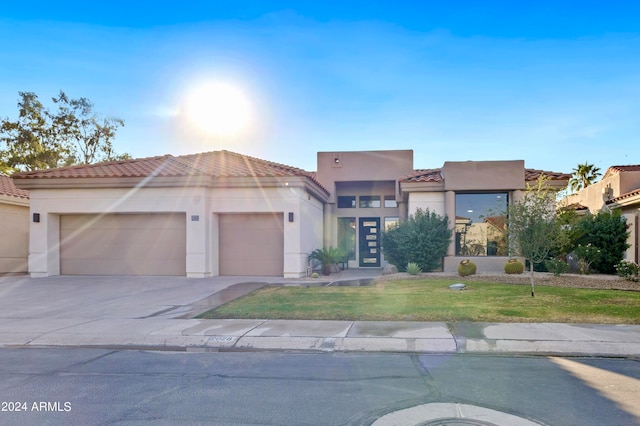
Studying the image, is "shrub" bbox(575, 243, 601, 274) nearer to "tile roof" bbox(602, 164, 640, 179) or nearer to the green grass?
the green grass

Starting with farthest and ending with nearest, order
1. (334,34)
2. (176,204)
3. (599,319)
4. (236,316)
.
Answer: (176,204) < (334,34) < (236,316) < (599,319)

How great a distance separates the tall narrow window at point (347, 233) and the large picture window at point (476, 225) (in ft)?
21.8

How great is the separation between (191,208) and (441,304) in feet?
33.8

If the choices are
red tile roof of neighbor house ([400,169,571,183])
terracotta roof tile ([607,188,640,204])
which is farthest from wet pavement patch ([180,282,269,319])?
terracotta roof tile ([607,188,640,204])

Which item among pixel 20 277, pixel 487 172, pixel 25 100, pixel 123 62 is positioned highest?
pixel 25 100

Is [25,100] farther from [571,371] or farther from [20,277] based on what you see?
[571,371]

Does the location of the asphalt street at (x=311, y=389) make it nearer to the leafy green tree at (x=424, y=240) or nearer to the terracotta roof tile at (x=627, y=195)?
the leafy green tree at (x=424, y=240)

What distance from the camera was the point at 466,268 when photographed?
16969 millimetres

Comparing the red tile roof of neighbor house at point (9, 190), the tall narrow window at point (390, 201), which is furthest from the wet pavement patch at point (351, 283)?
the red tile roof of neighbor house at point (9, 190)

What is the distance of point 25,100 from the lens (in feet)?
113

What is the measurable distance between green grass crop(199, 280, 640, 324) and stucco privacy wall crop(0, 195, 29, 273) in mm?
13292

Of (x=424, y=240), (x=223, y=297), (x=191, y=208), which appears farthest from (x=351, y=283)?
(x=191, y=208)

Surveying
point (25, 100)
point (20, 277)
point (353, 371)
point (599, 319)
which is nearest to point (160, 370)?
point (353, 371)

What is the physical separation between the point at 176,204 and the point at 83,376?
468 inches
